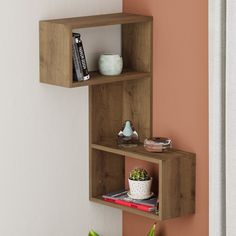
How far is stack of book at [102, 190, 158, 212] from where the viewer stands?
3.49 m

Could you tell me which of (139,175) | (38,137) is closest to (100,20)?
(38,137)

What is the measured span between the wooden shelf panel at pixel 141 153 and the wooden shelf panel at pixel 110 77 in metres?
0.30

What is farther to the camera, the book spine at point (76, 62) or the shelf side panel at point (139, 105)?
the shelf side panel at point (139, 105)

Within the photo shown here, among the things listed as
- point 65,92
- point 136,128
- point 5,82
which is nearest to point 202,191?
point 136,128

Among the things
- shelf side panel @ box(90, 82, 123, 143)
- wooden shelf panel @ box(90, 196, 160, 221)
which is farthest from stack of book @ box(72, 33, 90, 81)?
wooden shelf panel @ box(90, 196, 160, 221)

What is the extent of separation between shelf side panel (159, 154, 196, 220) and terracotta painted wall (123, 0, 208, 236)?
1.2 inches

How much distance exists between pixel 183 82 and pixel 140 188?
0.48 metres

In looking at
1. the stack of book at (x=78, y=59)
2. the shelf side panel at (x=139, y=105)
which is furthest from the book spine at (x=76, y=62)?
the shelf side panel at (x=139, y=105)

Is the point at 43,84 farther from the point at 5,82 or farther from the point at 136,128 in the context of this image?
the point at 136,128

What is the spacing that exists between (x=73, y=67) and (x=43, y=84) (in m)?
0.17

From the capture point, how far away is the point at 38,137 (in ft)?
11.3
